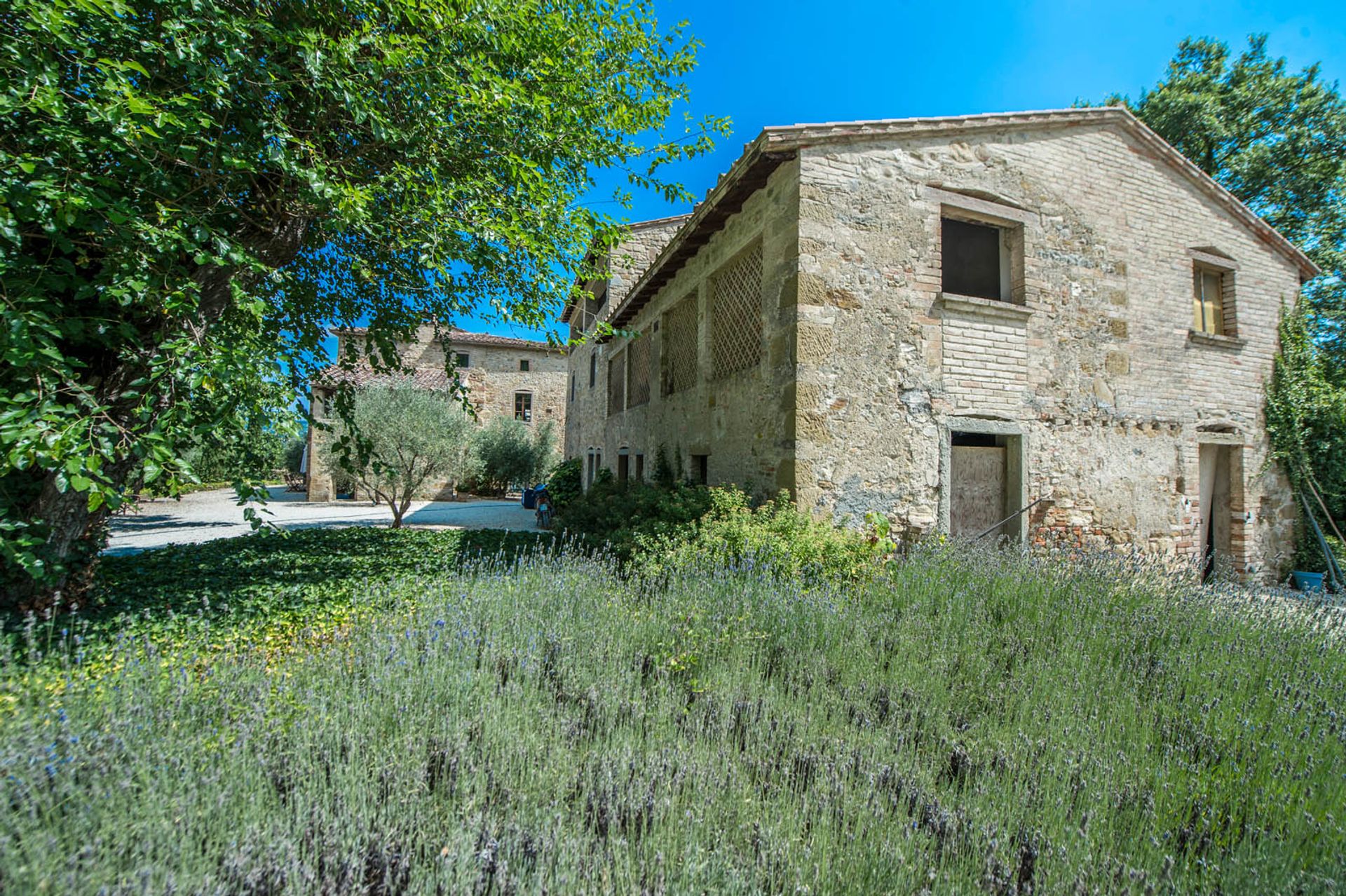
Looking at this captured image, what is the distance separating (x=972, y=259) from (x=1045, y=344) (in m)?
1.38

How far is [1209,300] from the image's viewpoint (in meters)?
7.96

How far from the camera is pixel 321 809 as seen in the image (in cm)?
166

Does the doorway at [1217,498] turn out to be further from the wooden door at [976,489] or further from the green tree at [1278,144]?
the green tree at [1278,144]

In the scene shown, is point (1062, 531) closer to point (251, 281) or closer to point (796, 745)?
point (796, 745)

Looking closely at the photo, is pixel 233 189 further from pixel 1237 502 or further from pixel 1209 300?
pixel 1237 502

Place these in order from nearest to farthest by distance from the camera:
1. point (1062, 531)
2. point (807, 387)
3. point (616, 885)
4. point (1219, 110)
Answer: point (616, 885), point (807, 387), point (1062, 531), point (1219, 110)

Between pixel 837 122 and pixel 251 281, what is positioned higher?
pixel 837 122

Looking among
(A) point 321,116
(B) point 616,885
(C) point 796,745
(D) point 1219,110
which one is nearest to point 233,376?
(A) point 321,116

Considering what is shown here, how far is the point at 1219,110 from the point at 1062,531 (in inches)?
545

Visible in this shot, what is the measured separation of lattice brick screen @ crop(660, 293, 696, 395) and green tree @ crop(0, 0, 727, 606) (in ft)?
9.18

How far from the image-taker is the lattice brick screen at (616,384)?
1244 cm

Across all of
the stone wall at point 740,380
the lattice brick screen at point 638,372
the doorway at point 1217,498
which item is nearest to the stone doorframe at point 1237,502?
the doorway at point 1217,498

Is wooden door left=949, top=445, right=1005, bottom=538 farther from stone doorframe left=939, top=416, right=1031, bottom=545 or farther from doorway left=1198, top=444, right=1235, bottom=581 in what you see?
doorway left=1198, top=444, right=1235, bottom=581

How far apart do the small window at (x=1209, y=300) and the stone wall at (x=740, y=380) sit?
21.2ft
